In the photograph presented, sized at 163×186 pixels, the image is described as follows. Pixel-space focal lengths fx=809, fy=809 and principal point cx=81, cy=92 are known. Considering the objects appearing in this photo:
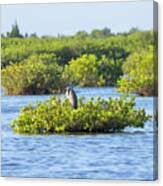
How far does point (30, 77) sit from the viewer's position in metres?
4.45

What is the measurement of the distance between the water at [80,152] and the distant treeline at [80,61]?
0.06m

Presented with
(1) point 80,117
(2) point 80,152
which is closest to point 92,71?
(1) point 80,117

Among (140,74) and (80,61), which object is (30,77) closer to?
(80,61)

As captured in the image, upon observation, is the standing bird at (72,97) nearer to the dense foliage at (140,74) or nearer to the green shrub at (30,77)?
the green shrub at (30,77)

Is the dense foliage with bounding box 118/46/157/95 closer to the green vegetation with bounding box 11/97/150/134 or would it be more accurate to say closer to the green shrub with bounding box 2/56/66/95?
the green vegetation with bounding box 11/97/150/134

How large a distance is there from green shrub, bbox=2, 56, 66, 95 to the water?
45 mm

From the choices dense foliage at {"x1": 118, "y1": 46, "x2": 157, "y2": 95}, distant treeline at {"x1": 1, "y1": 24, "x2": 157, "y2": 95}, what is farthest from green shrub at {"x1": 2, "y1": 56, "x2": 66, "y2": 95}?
dense foliage at {"x1": 118, "y1": 46, "x2": 157, "y2": 95}

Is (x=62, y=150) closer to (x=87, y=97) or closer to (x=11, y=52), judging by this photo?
(x=87, y=97)

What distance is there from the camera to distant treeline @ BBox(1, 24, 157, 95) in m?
4.26

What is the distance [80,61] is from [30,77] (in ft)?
0.97

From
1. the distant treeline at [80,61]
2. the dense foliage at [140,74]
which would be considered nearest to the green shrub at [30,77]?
the distant treeline at [80,61]

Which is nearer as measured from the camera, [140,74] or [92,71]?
[140,74]

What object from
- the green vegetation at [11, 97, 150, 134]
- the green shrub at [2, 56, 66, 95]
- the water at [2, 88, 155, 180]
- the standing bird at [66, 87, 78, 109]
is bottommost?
the water at [2, 88, 155, 180]

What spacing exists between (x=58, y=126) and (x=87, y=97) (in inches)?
8.8
